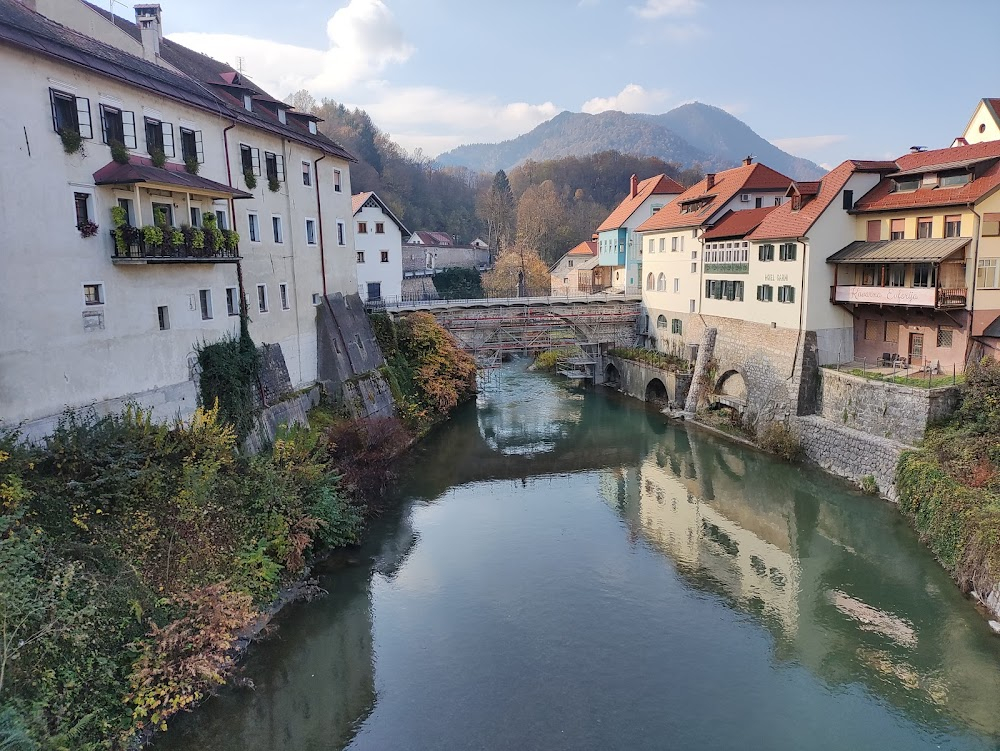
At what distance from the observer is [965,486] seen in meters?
19.1

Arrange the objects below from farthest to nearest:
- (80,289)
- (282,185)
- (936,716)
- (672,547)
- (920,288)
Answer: (282,185)
(920,288)
(672,547)
(80,289)
(936,716)

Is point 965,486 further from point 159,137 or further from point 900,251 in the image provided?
point 159,137

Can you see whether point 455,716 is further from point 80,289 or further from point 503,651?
point 80,289

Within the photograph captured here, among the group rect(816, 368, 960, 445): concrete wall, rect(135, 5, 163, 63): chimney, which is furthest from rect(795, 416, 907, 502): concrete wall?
rect(135, 5, 163, 63): chimney

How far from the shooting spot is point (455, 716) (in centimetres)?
1347

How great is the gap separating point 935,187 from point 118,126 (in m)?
27.9

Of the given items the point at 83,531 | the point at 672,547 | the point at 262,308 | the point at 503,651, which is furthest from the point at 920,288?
the point at 83,531

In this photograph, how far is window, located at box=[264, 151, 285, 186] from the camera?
25.9 m

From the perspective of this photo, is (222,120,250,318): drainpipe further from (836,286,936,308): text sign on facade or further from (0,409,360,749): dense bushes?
(836,286,936,308): text sign on facade

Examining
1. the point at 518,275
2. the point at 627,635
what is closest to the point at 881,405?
the point at 627,635

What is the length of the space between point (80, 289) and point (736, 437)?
26.7 meters

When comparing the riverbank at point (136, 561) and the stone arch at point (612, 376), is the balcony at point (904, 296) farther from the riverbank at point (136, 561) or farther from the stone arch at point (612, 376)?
the riverbank at point (136, 561)

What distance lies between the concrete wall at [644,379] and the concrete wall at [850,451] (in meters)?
9.47

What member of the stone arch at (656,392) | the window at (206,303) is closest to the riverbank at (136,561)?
the window at (206,303)
